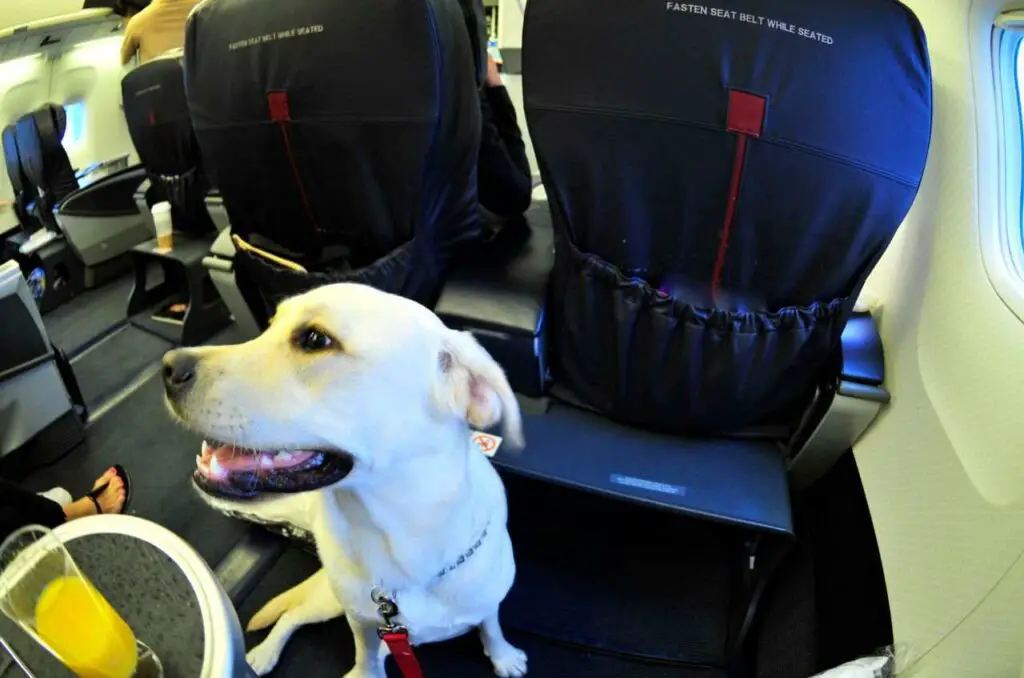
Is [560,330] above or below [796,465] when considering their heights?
above

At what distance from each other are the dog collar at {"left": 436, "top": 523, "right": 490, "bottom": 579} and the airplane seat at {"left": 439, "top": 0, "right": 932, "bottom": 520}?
0.29 m

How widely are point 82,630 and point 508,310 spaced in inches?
39.5

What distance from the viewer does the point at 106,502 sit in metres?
1.94

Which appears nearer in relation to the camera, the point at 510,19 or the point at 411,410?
the point at 411,410

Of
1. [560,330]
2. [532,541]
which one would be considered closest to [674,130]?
[560,330]

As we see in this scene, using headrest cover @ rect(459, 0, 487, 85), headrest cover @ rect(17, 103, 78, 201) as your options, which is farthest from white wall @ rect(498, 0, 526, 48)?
headrest cover @ rect(17, 103, 78, 201)

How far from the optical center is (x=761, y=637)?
5.05 ft

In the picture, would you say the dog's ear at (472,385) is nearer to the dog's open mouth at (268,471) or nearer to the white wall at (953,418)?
the dog's open mouth at (268,471)

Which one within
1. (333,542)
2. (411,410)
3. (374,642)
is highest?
(411,410)

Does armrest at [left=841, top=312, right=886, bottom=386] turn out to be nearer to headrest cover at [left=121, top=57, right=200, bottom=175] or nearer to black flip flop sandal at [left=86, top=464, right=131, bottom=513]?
black flip flop sandal at [left=86, top=464, right=131, bottom=513]

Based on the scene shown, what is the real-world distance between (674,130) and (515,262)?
63 cm

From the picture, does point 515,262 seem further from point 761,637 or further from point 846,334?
point 761,637

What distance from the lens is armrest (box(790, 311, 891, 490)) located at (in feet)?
4.46

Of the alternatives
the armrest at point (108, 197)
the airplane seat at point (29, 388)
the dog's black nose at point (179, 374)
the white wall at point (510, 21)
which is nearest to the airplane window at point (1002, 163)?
the dog's black nose at point (179, 374)
